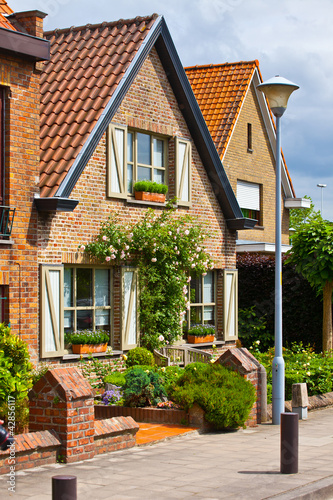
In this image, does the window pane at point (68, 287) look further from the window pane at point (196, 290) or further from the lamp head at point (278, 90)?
the lamp head at point (278, 90)

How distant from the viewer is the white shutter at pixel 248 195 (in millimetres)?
24750

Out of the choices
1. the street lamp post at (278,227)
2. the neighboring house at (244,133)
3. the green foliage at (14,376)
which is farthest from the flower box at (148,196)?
the neighboring house at (244,133)

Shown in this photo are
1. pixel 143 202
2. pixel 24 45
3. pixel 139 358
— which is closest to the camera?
pixel 24 45

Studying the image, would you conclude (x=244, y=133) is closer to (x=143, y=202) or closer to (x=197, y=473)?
(x=143, y=202)

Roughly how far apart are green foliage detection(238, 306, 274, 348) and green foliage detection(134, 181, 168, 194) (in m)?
6.35

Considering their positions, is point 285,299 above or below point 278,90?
below

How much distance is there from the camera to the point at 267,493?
7.67 metres

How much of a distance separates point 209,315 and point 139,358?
400cm

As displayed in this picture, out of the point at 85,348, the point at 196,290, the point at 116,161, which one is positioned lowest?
the point at 85,348

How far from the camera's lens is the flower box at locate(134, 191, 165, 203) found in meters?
16.1

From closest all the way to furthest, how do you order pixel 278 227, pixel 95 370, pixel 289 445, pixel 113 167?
pixel 289 445, pixel 278 227, pixel 95 370, pixel 113 167

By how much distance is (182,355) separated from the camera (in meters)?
16.6

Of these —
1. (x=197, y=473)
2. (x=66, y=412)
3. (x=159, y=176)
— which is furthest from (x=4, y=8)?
(x=197, y=473)

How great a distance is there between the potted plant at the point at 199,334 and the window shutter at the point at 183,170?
2894 millimetres
